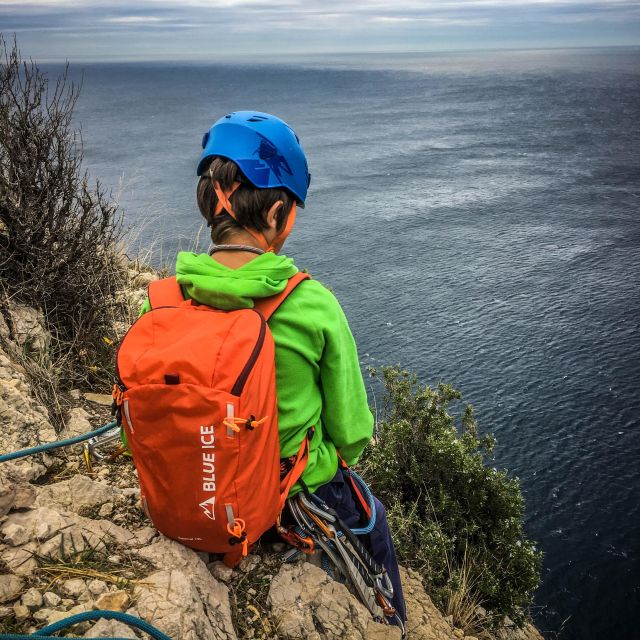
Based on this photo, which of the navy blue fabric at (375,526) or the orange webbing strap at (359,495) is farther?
the orange webbing strap at (359,495)

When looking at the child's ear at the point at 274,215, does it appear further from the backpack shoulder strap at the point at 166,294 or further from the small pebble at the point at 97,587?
the small pebble at the point at 97,587

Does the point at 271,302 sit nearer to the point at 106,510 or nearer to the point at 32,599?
the point at 32,599

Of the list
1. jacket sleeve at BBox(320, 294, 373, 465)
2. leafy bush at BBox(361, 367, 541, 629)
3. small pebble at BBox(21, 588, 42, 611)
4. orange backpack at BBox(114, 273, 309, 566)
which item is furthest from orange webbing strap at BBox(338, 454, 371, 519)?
leafy bush at BBox(361, 367, 541, 629)

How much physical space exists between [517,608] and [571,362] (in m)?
13.3

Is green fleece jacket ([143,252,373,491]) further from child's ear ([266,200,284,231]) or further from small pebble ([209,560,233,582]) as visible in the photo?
small pebble ([209,560,233,582])

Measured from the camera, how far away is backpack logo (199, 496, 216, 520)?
97.6 inches

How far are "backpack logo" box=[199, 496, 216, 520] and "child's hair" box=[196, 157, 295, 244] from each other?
1133 millimetres


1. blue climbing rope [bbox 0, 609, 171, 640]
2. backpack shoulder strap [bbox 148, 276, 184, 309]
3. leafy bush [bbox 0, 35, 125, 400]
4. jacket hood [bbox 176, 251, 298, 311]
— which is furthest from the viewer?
leafy bush [bbox 0, 35, 125, 400]

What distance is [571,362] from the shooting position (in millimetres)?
19297

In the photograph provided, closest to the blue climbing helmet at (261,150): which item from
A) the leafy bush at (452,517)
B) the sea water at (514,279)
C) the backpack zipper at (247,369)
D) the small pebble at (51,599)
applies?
the backpack zipper at (247,369)

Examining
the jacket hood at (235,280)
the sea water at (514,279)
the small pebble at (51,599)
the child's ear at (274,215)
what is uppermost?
the child's ear at (274,215)

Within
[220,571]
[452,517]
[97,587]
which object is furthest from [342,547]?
[452,517]

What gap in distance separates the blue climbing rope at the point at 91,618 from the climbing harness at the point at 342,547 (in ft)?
2.86

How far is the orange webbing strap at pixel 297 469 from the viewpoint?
110 inches
